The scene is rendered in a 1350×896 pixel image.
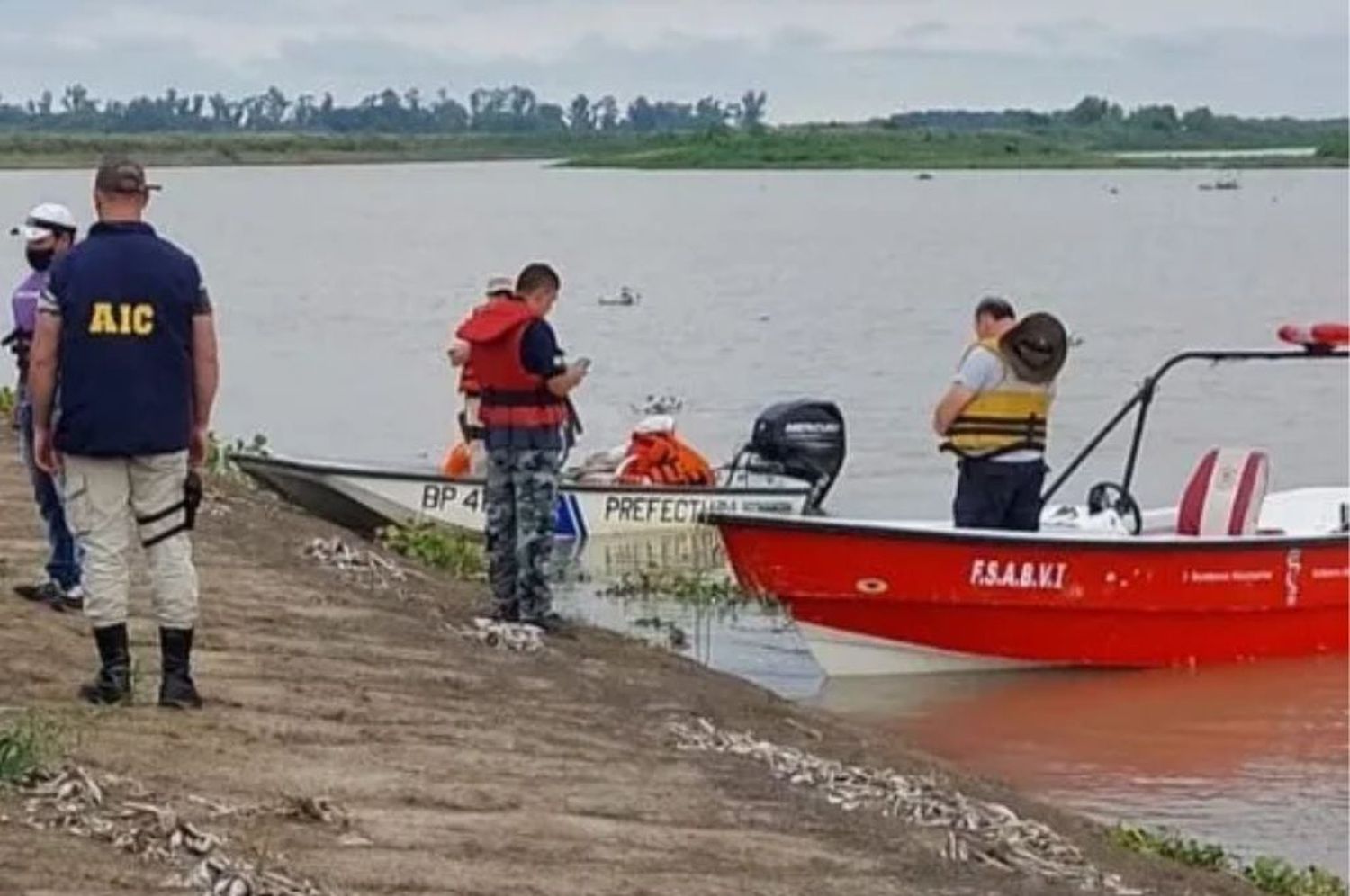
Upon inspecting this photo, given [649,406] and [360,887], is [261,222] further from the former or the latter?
[360,887]

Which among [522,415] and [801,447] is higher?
[522,415]

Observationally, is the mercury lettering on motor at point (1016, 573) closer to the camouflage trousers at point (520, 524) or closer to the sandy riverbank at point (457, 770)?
the sandy riverbank at point (457, 770)

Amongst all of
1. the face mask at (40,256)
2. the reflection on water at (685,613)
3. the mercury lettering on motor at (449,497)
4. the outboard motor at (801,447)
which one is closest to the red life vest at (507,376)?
the face mask at (40,256)

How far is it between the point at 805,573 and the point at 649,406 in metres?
12.5

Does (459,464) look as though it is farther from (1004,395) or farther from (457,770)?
(457,770)

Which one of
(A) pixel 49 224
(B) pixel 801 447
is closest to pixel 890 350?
(B) pixel 801 447

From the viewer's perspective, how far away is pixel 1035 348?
Answer: 12.6 metres

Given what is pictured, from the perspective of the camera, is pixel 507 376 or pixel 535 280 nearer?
pixel 507 376

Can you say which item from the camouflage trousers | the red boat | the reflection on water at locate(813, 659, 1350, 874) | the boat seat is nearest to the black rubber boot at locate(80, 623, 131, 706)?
the camouflage trousers

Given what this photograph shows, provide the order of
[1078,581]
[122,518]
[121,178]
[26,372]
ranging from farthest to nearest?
[1078,581], [26,372], [122,518], [121,178]

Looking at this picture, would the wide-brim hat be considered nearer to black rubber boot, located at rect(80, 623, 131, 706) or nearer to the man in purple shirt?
the man in purple shirt

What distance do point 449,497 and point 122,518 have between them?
957 centimetres

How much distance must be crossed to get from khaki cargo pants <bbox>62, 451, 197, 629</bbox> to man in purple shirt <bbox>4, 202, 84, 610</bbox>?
148cm

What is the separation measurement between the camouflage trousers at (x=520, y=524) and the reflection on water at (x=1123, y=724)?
2.43 m
